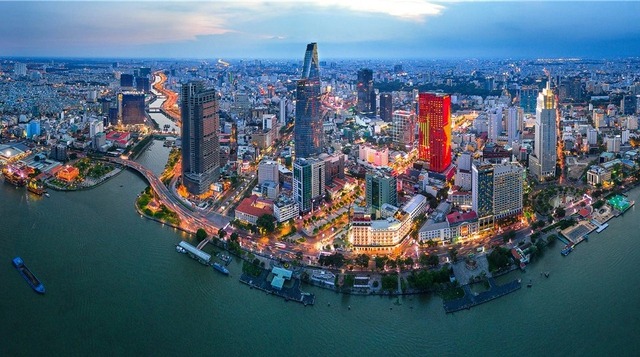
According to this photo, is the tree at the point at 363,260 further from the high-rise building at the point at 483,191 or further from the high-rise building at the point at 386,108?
the high-rise building at the point at 386,108

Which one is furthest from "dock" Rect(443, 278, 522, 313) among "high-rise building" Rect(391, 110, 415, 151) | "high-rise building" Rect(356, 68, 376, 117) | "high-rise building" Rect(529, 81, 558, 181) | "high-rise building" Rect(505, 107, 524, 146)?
"high-rise building" Rect(356, 68, 376, 117)

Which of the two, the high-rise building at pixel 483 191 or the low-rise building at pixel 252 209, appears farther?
the low-rise building at pixel 252 209

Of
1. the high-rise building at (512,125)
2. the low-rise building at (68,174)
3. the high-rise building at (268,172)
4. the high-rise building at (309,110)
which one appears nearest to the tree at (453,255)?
the high-rise building at (268,172)

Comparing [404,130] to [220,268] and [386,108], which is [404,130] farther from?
[220,268]

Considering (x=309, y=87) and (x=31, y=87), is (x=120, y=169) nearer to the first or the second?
(x=309, y=87)

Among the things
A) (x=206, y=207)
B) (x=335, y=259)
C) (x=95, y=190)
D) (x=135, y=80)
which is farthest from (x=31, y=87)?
(x=335, y=259)

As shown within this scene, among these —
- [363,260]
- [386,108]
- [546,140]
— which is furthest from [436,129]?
[386,108]

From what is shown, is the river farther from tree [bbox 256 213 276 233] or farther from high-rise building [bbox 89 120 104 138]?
tree [bbox 256 213 276 233]
